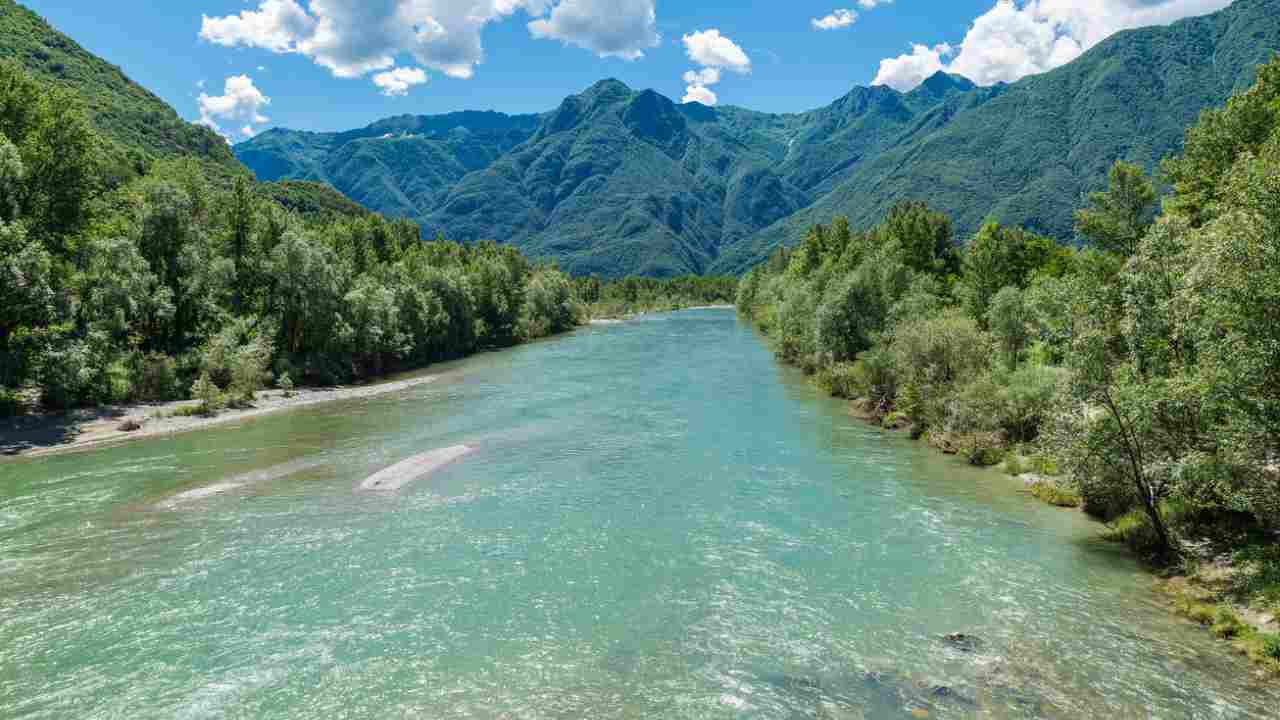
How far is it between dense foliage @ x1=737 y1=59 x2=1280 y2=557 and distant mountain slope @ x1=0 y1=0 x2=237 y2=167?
436 feet

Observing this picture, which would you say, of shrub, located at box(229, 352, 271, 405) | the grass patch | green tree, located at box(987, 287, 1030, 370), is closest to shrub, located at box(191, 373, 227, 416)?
shrub, located at box(229, 352, 271, 405)

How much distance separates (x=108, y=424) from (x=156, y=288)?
15563mm

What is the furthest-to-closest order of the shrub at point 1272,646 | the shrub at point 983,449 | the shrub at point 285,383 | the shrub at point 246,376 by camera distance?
the shrub at point 285,383
the shrub at point 246,376
the shrub at point 983,449
the shrub at point 1272,646

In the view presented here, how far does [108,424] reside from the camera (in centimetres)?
4616

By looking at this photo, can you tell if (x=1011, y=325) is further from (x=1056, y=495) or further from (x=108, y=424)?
(x=108, y=424)

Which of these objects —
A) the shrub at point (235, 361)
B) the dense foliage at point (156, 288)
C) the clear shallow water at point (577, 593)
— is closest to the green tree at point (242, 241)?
the dense foliage at point (156, 288)

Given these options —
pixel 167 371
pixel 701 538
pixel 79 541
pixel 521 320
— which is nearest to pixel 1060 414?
pixel 701 538

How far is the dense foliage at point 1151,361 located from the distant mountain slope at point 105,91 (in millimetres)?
132939

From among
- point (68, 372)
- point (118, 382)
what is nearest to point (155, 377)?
point (118, 382)

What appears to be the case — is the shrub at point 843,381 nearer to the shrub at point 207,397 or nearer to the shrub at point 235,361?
the shrub at point 235,361

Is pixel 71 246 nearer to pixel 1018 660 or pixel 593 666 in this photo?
pixel 593 666

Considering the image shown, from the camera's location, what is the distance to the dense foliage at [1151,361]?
730 inches

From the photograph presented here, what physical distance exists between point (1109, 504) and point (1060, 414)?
6765 mm

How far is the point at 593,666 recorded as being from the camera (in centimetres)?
1812
